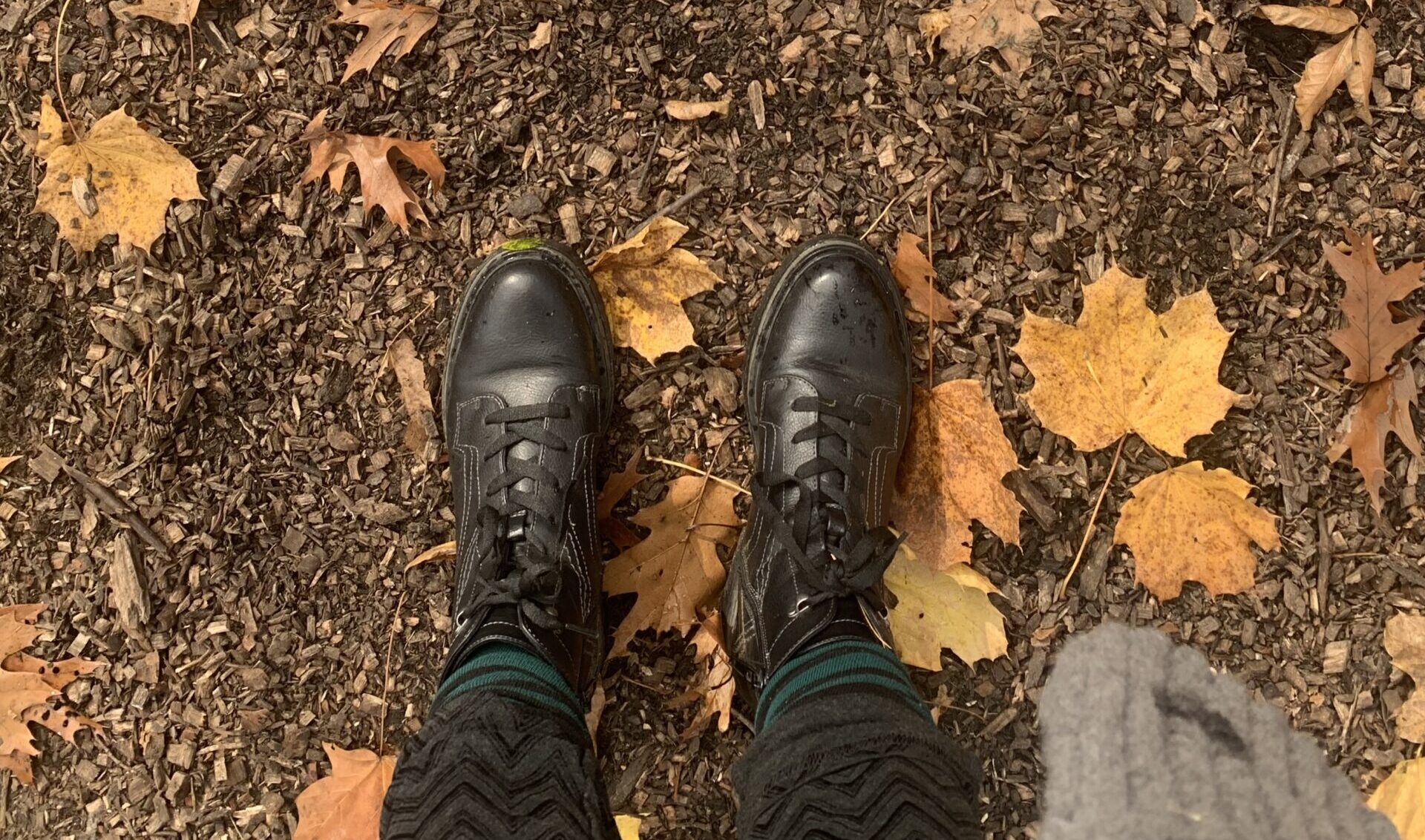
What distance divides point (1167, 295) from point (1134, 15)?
0.53 metres

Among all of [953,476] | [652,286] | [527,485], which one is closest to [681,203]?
[652,286]

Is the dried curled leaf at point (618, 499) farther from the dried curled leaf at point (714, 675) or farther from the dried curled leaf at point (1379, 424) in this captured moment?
the dried curled leaf at point (1379, 424)

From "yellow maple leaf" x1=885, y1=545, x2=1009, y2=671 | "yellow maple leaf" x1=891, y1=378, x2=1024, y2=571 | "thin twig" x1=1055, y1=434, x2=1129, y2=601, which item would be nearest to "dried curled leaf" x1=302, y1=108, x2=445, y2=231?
"yellow maple leaf" x1=891, y1=378, x2=1024, y2=571

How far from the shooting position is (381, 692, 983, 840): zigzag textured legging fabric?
4.11 ft

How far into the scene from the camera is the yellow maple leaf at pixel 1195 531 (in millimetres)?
1711

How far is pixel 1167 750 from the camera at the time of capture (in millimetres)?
1665

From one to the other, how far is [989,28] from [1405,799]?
5.24ft

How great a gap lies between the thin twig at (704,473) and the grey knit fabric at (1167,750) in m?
0.67

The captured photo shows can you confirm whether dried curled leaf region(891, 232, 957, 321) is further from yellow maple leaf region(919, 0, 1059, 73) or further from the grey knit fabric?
the grey knit fabric

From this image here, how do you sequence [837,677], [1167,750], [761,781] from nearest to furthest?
1. [761,781]
2. [837,677]
3. [1167,750]

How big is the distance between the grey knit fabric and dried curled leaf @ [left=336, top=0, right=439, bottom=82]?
1.68 m

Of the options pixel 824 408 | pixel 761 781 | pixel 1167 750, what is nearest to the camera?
pixel 761 781

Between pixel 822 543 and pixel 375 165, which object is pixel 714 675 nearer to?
pixel 822 543

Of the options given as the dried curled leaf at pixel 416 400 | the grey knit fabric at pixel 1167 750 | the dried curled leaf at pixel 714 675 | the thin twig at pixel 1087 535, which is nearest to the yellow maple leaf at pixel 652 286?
the dried curled leaf at pixel 416 400
